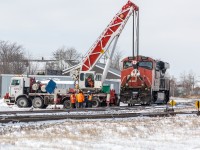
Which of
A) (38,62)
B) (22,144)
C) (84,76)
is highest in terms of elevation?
(38,62)

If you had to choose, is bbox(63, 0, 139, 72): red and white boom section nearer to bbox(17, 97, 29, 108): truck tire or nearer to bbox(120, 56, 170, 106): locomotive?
bbox(120, 56, 170, 106): locomotive

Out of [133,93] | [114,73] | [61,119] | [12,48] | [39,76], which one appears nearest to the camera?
[61,119]

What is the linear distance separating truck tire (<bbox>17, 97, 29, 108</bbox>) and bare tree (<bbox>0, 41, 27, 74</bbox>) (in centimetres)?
6103

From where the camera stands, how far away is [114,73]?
68188 millimetres

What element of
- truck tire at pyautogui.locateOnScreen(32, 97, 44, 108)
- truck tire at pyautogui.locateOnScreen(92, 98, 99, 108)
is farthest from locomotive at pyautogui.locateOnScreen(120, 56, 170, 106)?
truck tire at pyautogui.locateOnScreen(32, 97, 44, 108)

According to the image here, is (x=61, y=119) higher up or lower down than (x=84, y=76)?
lower down

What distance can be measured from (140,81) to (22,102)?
1025 cm

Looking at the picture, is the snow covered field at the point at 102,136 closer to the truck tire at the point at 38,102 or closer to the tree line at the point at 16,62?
the truck tire at the point at 38,102

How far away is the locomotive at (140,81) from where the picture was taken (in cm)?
3512

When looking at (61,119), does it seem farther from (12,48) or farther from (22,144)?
(12,48)

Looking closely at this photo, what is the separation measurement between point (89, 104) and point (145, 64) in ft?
23.7

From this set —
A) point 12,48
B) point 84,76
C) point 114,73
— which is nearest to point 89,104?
point 84,76

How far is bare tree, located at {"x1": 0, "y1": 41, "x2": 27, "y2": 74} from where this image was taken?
310ft

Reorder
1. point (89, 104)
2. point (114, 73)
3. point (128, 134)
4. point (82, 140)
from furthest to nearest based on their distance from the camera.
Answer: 1. point (114, 73)
2. point (89, 104)
3. point (128, 134)
4. point (82, 140)
